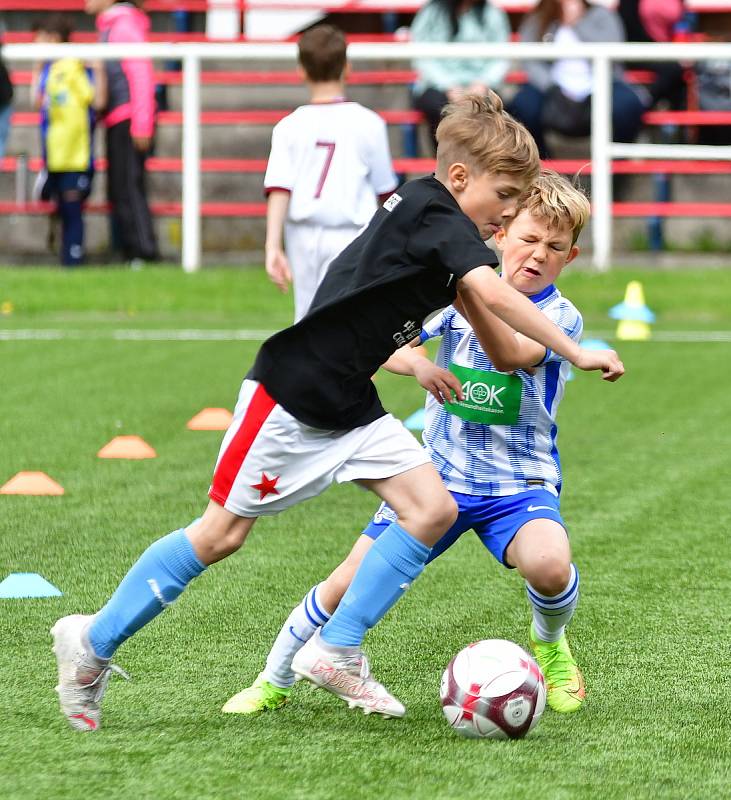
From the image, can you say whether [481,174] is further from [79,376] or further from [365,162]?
[79,376]

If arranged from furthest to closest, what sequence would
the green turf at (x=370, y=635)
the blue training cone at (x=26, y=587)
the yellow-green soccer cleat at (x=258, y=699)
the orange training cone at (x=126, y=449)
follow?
1. the orange training cone at (x=126, y=449)
2. the blue training cone at (x=26, y=587)
3. the yellow-green soccer cleat at (x=258, y=699)
4. the green turf at (x=370, y=635)

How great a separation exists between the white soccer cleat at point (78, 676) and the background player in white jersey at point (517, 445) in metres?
0.39

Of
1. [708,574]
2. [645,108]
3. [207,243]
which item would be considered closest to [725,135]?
[645,108]

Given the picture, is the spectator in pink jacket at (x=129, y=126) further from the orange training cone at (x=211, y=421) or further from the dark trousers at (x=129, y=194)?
the orange training cone at (x=211, y=421)

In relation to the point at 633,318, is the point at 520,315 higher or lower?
higher

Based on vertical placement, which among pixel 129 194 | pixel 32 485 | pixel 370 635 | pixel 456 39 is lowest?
pixel 32 485

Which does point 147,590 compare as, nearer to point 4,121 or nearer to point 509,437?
point 509,437

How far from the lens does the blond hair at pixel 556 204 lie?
412 centimetres

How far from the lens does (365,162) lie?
7.95 meters

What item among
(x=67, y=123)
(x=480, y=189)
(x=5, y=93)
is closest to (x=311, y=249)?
(x=480, y=189)

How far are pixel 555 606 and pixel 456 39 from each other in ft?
35.5

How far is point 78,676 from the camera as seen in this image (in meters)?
3.71

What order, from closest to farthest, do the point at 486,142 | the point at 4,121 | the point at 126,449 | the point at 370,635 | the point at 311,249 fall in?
the point at 486,142, the point at 370,635, the point at 126,449, the point at 311,249, the point at 4,121

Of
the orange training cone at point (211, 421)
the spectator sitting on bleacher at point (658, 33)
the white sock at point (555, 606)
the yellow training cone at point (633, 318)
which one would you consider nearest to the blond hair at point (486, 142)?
the white sock at point (555, 606)
